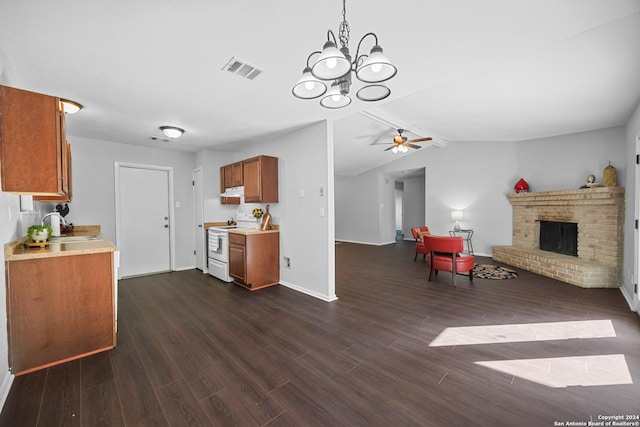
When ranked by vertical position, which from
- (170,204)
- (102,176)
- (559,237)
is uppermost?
(102,176)

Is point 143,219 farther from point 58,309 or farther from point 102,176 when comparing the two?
point 58,309

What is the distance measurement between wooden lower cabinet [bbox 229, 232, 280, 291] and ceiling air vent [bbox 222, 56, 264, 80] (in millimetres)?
2270

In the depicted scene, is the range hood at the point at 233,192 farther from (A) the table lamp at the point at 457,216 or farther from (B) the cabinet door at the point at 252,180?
(A) the table lamp at the point at 457,216

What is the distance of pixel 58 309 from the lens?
215 cm

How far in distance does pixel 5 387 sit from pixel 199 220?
3.67m

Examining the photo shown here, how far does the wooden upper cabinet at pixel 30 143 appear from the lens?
6.01 feet

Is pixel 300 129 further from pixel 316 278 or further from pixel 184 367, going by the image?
pixel 184 367

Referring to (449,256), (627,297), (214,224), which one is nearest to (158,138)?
(214,224)

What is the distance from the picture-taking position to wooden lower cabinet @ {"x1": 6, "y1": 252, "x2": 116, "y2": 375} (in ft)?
6.53

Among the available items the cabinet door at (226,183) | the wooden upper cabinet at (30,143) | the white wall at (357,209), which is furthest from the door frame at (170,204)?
the white wall at (357,209)

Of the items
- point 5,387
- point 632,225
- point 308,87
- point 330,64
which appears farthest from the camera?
point 632,225

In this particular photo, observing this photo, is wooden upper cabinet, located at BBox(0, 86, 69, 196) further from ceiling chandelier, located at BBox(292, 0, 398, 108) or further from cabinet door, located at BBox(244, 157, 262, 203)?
cabinet door, located at BBox(244, 157, 262, 203)

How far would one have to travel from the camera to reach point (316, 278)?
146 inches

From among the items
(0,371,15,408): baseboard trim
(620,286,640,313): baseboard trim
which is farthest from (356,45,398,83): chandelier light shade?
(620,286,640,313): baseboard trim
